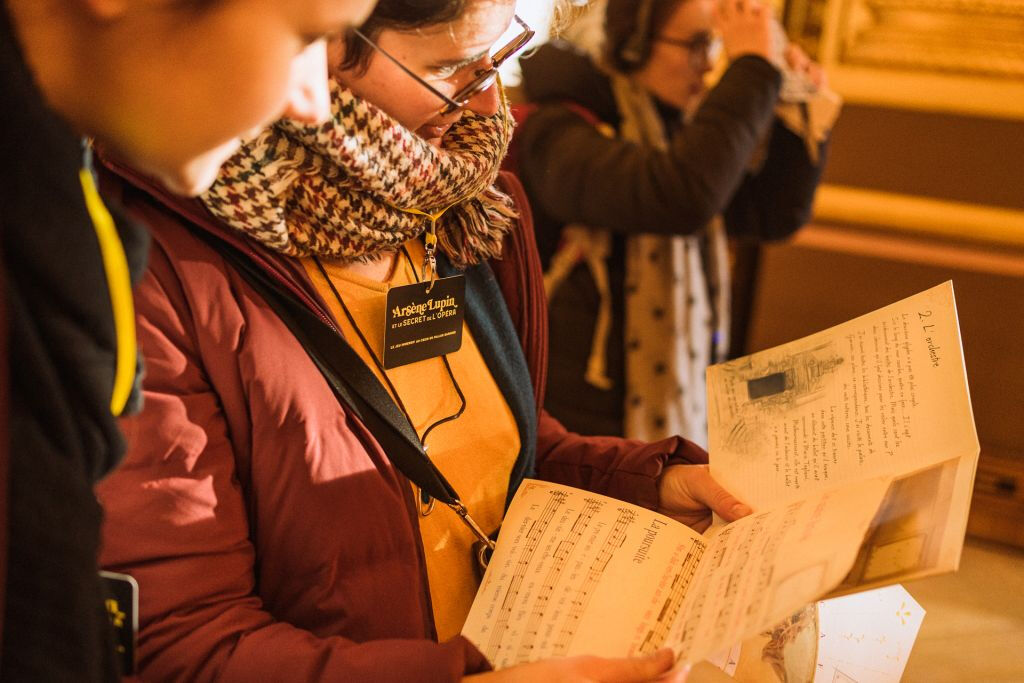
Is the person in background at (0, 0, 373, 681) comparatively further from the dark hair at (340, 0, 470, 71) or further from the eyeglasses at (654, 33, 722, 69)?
the eyeglasses at (654, 33, 722, 69)

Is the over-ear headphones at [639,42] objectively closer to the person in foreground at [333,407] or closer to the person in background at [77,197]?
the person in foreground at [333,407]

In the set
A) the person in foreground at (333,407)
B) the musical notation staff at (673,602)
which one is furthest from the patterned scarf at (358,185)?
the musical notation staff at (673,602)

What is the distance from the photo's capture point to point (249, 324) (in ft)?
2.49

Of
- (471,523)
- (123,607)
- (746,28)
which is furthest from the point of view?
(746,28)

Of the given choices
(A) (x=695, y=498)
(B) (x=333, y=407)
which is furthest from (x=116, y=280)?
(A) (x=695, y=498)

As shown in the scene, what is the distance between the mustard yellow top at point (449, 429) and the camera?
883 mm

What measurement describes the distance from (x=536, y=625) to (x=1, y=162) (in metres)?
0.59

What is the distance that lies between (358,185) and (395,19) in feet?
0.52

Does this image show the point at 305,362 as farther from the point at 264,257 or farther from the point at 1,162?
the point at 1,162

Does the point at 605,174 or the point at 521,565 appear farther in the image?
Result: the point at 605,174

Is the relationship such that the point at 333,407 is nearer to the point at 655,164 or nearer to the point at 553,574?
the point at 553,574

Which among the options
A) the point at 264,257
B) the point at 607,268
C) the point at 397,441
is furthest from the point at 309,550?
the point at 607,268

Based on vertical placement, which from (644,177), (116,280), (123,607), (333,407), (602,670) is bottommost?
(602,670)

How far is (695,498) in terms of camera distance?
960mm
